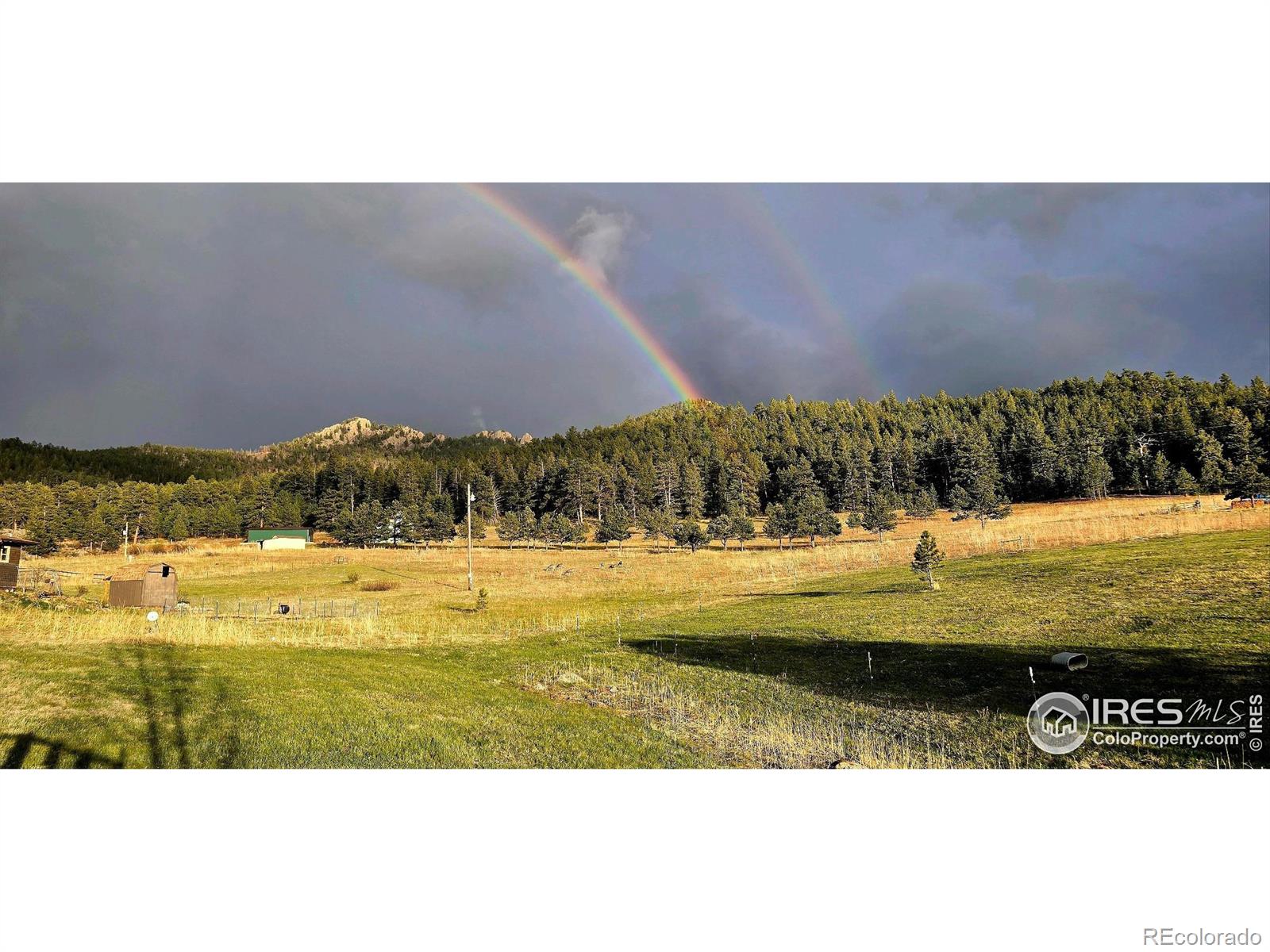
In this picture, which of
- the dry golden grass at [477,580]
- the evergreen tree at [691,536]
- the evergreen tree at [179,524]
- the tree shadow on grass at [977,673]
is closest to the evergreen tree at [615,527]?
the dry golden grass at [477,580]

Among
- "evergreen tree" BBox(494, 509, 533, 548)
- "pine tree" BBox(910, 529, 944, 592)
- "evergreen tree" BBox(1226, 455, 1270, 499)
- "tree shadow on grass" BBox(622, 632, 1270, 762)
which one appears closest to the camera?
"tree shadow on grass" BBox(622, 632, 1270, 762)

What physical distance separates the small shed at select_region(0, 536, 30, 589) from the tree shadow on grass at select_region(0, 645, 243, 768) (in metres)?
22.7

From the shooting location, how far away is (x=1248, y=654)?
14758 millimetres

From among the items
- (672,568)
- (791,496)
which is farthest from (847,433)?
(672,568)

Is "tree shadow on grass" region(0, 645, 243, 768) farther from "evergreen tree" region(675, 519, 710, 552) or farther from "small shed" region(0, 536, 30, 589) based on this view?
"evergreen tree" region(675, 519, 710, 552)

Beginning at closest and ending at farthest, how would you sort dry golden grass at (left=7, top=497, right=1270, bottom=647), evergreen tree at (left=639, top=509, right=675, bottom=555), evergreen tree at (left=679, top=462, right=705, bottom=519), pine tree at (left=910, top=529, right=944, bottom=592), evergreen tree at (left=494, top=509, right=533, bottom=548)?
dry golden grass at (left=7, top=497, right=1270, bottom=647) < pine tree at (left=910, top=529, right=944, bottom=592) < evergreen tree at (left=639, top=509, right=675, bottom=555) < evergreen tree at (left=494, top=509, right=533, bottom=548) < evergreen tree at (left=679, top=462, right=705, bottom=519)

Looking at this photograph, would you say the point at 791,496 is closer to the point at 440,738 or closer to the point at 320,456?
the point at 440,738

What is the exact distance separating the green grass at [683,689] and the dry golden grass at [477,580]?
3.94 metres

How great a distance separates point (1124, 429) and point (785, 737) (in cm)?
11003

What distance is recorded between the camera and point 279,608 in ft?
112

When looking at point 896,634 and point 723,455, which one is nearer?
point 896,634

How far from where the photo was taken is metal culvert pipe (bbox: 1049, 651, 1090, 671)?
51.5ft

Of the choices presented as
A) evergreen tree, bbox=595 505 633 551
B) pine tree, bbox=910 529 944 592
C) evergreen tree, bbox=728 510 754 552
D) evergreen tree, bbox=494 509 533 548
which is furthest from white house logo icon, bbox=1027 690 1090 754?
evergreen tree, bbox=494 509 533 548

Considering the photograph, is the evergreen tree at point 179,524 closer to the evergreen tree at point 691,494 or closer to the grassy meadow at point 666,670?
the grassy meadow at point 666,670
